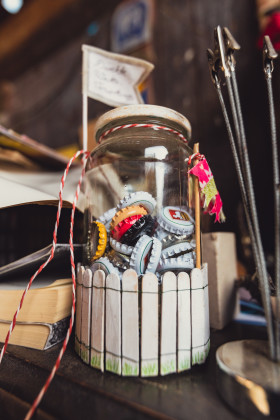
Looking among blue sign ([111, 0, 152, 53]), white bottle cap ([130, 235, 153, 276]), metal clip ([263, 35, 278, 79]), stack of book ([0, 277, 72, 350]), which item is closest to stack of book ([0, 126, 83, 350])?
stack of book ([0, 277, 72, 350])

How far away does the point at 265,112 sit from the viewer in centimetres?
121

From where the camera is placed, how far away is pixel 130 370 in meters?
0.59

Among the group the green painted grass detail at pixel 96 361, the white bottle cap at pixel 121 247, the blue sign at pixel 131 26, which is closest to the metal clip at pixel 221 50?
the white bottle cap at pixel 121 247

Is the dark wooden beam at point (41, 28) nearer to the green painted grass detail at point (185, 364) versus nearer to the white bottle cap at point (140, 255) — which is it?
the white bottle cap at point (140, 255)

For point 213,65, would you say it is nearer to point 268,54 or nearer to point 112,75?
point 268,54

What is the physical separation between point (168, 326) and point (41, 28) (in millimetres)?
2138

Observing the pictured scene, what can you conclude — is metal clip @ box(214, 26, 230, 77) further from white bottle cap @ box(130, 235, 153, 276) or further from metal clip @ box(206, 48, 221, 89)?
white bottle cap @ box(130, 235, 153, 276)

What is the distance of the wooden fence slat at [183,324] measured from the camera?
0.60 meters

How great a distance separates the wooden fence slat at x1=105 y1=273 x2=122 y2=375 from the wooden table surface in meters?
0.03

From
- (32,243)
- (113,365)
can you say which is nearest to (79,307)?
(113,365)

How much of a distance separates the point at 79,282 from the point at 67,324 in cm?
15

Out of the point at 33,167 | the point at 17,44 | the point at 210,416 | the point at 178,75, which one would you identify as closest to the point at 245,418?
the point at 210,416

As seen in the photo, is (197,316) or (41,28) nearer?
(197,316)

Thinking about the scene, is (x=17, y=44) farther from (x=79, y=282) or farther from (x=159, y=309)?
(x=159, y=309)
